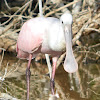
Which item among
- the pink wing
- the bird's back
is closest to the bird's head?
the bird's back

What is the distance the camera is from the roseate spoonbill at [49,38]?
136 inches

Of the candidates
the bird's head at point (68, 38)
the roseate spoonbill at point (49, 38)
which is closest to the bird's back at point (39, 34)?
the roseate spoonbill at point (49, 38)

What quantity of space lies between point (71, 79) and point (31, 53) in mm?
1479

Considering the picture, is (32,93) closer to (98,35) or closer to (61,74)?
(61,74)

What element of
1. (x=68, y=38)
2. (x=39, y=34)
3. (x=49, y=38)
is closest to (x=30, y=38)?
(x=39, y=34)

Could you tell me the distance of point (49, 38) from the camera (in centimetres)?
384

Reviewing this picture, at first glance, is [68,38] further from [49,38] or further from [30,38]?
[30,38]

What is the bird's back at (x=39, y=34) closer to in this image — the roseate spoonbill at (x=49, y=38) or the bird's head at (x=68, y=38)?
the roseate spoonbill at (x=49, y=38)

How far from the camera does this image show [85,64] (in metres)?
6.79

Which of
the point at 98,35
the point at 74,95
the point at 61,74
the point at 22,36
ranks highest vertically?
the point at 98,35

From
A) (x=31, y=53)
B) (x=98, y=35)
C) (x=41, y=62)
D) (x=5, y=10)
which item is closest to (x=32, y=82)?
(x=31, y=53)

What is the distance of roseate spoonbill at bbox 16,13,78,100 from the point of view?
136 inches

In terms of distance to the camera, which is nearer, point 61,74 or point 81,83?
point 81,83

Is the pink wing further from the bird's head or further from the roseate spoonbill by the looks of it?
the bird's head
